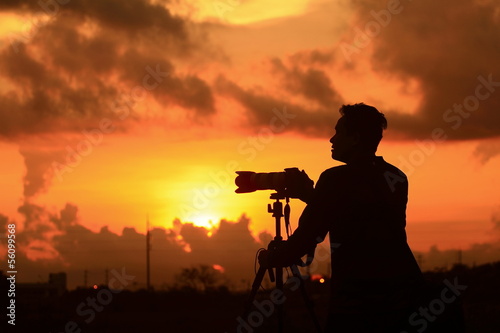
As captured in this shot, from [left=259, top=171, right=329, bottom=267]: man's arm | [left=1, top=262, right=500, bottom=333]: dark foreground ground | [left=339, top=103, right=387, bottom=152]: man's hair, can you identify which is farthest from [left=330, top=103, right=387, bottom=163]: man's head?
[left=1, top=262, right=500, bottom=333]: dark foreground ground

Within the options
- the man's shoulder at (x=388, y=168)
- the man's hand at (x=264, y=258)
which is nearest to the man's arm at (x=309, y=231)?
the man's hand at (x=264, y=258)

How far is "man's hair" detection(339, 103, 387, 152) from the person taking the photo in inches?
184

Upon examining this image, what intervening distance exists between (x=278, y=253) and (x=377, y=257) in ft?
2.14

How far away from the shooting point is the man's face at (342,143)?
15.4 feet

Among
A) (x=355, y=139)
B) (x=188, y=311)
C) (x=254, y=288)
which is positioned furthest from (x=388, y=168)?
(x=188, y=311)

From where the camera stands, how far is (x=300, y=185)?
5395 mm

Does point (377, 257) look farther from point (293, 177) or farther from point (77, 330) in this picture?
point (77, 330)

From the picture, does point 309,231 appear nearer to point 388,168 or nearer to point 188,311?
point 388,168

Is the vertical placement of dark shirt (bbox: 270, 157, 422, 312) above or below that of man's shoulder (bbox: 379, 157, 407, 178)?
below

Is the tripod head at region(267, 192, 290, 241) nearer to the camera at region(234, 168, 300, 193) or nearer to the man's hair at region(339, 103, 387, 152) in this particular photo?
the camera at region(234, 168, 300, 193)

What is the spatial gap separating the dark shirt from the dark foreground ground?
1.03 feet

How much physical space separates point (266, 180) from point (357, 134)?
1463 millimetres

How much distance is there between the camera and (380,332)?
13.9ft

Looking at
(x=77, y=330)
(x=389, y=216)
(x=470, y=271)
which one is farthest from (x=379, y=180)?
(x=470, y=271)
